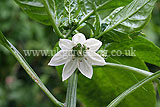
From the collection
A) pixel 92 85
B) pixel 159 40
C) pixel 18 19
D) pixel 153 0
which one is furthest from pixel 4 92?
pixel 153 0

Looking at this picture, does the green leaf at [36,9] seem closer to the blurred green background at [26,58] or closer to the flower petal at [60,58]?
the flower petal at [60,58]

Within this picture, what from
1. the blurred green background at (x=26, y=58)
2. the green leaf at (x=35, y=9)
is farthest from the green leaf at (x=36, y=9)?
the blurred green background at (x=26, y=58)

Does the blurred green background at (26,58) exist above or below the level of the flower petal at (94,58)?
below

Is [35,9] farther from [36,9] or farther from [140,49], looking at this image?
[140,49]

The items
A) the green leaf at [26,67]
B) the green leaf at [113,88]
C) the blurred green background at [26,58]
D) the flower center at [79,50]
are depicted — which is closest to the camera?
the green leaf at [26,67]

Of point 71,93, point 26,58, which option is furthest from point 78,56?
point 26,58

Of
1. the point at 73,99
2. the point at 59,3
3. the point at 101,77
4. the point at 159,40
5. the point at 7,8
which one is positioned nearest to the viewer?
the point at 73,99

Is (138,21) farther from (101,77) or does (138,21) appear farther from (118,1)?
(101,77)

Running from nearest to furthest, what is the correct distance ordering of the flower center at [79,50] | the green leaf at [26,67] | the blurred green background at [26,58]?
the green leaf at [26,67]
the flower center at [79,50]
the blurred green background at [26,58]
